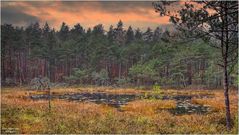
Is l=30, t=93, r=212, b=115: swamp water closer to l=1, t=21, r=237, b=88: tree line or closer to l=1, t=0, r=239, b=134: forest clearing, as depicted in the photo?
l=1, t=0, r=239, b=134: forest clearing

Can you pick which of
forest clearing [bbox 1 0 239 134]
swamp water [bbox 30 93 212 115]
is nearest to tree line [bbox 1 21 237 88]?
forest clearing [bbox 1 0 239 134]

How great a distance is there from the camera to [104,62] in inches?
4235

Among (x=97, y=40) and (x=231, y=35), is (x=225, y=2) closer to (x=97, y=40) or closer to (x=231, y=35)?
(x=231, y=35)

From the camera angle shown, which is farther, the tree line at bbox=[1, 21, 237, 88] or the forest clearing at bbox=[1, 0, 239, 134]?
the tree line at bbox=[1, 21, 237, 88]

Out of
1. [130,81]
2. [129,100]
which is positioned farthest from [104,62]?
[129,100]

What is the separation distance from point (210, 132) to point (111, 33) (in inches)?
4893

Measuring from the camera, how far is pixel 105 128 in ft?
60.2

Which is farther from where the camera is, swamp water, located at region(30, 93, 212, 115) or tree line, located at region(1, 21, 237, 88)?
tree line, located at region(1, 21, 237, 88)

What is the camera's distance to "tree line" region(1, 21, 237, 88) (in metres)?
81.5

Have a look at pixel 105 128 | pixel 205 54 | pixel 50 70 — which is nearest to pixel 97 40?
pixel 50 70

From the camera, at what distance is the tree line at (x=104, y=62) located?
267ft

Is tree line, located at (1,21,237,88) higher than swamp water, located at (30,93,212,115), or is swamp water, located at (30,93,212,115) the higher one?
tree line, located at (1,21,237,88)

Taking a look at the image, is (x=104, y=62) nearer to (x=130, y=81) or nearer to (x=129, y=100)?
(x=130, y=81)

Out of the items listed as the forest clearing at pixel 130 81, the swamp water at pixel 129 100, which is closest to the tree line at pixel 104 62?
the forest clearing at pixel 130 81
